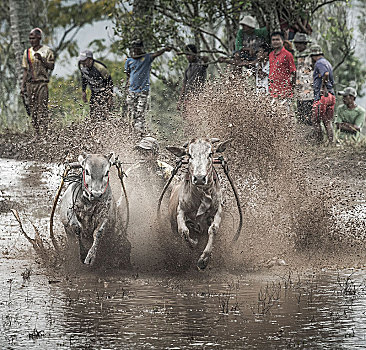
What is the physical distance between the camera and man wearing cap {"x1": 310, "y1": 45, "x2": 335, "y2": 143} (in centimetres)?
1570

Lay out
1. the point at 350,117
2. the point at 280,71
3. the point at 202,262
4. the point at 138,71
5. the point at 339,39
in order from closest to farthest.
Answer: the point at 202,262 < the point at 280,71 < the point at 138,71 < the point at 350,117 < the point at 339,39

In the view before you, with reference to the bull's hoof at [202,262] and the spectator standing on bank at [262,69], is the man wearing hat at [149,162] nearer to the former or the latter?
the bull's hoof at [202,262]

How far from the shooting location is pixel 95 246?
8570 mm

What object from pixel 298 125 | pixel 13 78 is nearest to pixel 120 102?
pixel 298 125

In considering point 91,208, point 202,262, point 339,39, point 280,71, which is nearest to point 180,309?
point 202,262

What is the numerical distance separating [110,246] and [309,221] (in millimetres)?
2798

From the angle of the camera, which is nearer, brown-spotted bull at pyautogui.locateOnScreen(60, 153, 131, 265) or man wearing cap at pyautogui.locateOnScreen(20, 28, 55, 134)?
brown-spotted bull at pyautogui.locateOnScreen(60, 153, 131, 265)

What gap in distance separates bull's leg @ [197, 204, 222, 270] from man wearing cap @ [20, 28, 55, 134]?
8.96 m

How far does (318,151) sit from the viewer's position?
Answer: 1633cm

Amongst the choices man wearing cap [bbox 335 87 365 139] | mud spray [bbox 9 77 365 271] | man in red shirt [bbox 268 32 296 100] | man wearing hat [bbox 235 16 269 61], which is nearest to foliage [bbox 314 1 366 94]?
man wearing cap [bbox 335 87 365 139]

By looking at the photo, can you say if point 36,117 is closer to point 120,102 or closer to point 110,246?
point 120,102

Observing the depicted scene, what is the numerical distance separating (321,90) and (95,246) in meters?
8.35

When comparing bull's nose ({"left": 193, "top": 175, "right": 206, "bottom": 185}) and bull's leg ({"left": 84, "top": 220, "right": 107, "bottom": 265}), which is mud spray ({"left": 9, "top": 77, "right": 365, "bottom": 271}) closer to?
bull's leg ({"left": 84, "top": 220, "right": 107, "bottom": 265})

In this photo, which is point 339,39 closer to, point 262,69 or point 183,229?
point 262,69
